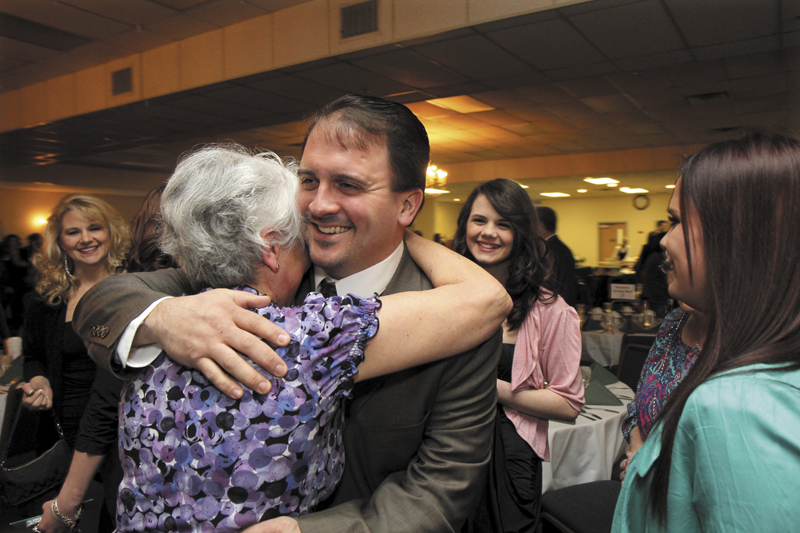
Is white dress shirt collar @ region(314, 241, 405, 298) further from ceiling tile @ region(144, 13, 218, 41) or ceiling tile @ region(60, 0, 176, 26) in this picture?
ceiling tile @ region(144, 13, 218, 41)

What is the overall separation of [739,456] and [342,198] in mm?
858

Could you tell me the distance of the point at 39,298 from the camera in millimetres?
2451

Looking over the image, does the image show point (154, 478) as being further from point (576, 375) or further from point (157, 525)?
point (576, 375)

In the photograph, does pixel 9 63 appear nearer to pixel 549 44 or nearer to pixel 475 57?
pixel 475 57

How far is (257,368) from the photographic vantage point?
0.86 meters

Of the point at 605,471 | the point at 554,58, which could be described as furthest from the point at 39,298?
the point at 554,58

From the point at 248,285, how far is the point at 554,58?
4.61 metres

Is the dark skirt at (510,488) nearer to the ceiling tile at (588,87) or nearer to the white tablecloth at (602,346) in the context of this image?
the white tablecloth at (602,346)

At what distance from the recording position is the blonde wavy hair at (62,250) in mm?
2541

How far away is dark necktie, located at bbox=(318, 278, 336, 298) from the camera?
1.26m

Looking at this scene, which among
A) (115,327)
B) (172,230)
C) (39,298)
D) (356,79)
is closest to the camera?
(115,327)

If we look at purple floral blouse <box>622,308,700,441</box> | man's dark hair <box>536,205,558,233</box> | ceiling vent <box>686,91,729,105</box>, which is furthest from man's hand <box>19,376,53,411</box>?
ceiling vent <box>686,91,729,105</box>

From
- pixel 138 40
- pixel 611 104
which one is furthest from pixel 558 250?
pixel 138 40

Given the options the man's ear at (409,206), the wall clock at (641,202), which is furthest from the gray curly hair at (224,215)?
the wall clock at (641,202)
